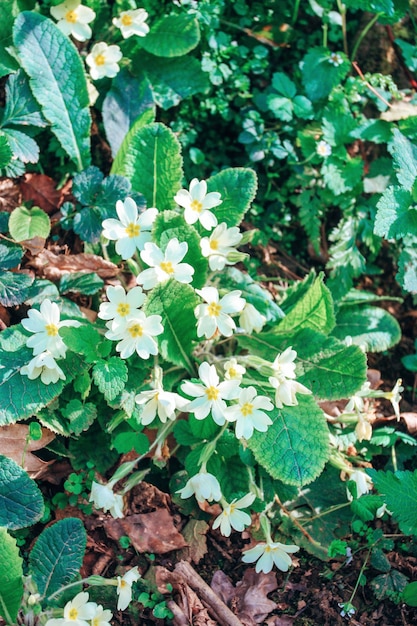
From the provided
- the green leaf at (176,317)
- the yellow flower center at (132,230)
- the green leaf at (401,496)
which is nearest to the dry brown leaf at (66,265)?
the yellow flower center at (132,230)

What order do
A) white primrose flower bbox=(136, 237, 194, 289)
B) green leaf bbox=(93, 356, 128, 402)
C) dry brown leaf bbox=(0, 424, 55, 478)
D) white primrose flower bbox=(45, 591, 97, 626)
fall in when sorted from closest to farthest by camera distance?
white primrose flower bbox=(45, 591, 97, 626) → green leaf bbox=(93, 356, 128, 402) → white primrose flower bbox=(136, 237, 194, 289) → dry brown leaf bbox=(0, 424, 55, 478)

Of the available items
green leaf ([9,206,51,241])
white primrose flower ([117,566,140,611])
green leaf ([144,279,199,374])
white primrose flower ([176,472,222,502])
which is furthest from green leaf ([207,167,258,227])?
white primrose flower ([117,566,140,611])

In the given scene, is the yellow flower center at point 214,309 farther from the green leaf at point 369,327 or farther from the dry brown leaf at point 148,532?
the green leaf at point 369,327

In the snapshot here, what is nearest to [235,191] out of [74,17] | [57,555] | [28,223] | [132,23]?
[28,223]

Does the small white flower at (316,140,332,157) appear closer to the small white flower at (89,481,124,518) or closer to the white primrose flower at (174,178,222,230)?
the white primrose flower at (174,178,222,230)

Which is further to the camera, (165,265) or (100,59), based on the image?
(100,59)

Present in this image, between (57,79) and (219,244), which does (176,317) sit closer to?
(219,244)
